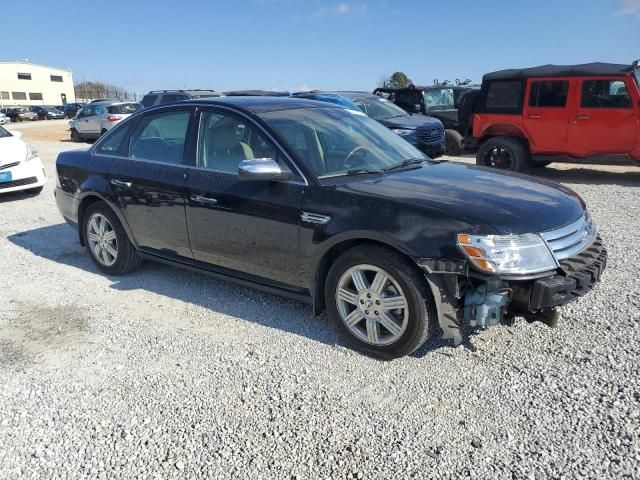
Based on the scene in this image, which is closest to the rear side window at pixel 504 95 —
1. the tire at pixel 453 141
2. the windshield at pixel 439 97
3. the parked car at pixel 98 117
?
the tire at pixel 453 141

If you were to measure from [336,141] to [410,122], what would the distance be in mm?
8147

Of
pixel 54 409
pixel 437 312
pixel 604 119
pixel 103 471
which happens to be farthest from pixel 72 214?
pixel 604 119

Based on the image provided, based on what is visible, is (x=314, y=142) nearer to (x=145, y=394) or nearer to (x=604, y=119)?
(x=145, y=394)

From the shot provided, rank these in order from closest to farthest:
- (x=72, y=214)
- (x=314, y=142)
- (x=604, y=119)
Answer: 1. (x=314, y=142)
2. (x=72, y=214)
3. (x=604, y=119)

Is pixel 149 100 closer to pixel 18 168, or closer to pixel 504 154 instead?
pixel 18 168

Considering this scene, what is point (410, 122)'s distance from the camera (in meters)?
11.8

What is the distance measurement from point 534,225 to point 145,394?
2512 mm

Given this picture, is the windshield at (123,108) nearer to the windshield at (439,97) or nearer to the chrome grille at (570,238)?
the windshield at (439,97)

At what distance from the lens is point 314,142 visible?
3.96 meters

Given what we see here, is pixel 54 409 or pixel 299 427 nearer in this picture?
pixel 299 427

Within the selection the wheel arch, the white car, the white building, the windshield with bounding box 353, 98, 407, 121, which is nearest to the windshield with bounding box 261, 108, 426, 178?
the wheel arch

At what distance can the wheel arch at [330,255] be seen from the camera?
3.25m

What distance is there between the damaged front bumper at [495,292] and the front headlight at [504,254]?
0.05m

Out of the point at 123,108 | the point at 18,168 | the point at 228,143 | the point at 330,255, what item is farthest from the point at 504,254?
the point at 123,108
